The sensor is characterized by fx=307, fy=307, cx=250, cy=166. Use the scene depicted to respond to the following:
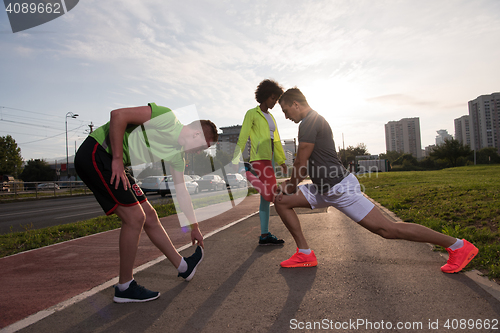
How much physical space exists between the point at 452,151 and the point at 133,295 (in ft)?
218

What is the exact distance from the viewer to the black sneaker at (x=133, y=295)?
259 centimetres

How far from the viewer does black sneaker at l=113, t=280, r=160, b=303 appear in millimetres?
2593

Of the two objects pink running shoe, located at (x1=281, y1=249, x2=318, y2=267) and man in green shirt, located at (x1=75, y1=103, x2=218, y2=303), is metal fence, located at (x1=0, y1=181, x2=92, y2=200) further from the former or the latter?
pink running shoe, located at (x1=281, y1=249, x2=318, y2=267)

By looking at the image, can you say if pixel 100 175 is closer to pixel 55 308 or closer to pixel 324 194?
pixel 55 308

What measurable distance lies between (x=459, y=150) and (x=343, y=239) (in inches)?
2505

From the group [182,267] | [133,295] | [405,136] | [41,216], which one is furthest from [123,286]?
[405,136]

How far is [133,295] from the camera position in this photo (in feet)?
8.50

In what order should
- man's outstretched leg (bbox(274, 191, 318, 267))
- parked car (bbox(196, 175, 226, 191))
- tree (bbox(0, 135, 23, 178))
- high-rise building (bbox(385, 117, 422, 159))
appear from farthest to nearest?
high-rise building (bbox(385, 117, 422, 159)) < tree (bbox(0, 135, 23, 178)) < parked car (bbox(196, 175, 226, 191)) < man's outstretched leg (bbox(274, 191, 318, 267))

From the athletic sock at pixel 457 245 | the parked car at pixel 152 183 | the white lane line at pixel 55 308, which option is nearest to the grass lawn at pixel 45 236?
the white lane line at pixel 55 308

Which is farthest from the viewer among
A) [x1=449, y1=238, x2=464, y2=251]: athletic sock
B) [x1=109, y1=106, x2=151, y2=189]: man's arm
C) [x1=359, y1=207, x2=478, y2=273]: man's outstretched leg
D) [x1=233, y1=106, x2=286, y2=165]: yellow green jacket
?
[x1=233, y1=106, x2=286, y2=165]: yellow green jacket

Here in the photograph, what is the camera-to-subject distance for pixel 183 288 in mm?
2902

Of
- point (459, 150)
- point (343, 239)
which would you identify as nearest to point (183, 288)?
point (343, 239)

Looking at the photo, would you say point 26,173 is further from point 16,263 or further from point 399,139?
point 399,139

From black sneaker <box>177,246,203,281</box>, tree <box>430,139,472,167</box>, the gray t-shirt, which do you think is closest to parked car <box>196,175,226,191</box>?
black sneaker <box>177,246,203,281</box>
